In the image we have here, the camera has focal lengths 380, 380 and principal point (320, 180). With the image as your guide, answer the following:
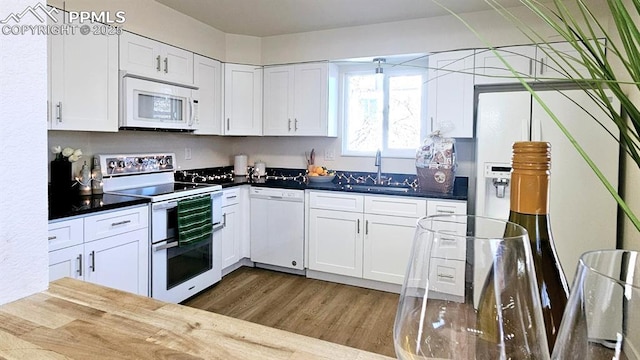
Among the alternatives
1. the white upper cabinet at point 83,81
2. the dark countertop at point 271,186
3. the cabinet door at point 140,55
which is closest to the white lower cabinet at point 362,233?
the dark countertop at point 271,186

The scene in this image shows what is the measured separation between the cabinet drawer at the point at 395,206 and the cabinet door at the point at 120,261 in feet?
6.00

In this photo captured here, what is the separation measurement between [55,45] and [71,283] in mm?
2154

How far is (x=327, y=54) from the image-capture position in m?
3.86

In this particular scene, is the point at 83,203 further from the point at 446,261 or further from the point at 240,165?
the point at 446,261

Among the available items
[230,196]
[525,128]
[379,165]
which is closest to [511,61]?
[525,128]

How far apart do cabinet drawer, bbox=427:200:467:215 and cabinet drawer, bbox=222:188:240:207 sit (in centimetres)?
183

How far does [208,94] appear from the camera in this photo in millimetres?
3729

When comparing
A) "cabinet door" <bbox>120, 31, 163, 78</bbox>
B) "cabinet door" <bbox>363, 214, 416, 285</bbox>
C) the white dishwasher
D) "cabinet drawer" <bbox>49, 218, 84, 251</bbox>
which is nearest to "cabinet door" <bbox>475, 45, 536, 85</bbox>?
"cabinet door" <bbox>363, 214, 416, 285</bbox>

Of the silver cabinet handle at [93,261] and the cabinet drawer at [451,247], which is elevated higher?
the cabinet drawer at [451,247]

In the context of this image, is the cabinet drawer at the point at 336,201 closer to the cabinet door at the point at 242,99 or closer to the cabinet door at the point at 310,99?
the cabinet door at the point at 310,99

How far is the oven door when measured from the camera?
8.93 feet

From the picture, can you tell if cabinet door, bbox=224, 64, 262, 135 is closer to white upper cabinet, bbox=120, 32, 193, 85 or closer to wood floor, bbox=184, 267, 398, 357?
white upper cabinet, bbox=120, 32, 193, 85

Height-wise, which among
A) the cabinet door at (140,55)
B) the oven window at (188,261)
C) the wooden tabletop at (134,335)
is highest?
the cabinet door at (140,55)

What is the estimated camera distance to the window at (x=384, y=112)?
3.92m
